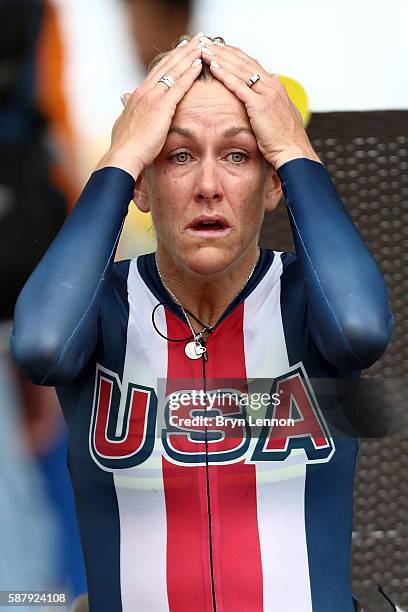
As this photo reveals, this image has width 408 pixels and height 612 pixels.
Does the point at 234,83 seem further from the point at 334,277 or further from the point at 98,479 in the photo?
the point at 98,479

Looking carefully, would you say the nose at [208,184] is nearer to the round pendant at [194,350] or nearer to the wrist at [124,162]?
the wrist at [124,162]

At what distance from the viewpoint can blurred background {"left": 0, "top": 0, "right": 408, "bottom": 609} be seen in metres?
2.29

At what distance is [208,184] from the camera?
1596 millimetres

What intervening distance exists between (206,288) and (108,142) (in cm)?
73

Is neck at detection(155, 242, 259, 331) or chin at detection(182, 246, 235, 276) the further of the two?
neck at detection(155, 242, 259, 331)

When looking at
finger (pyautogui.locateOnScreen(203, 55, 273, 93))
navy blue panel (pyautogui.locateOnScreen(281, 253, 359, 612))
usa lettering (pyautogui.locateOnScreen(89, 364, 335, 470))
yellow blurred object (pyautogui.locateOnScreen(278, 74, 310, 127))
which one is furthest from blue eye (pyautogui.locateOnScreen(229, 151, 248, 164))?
yellow blurred object (pyautogui.locateOnScreen(278, 74, 310, 127))

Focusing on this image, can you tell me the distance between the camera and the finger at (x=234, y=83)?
166cm

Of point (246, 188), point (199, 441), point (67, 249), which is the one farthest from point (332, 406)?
point (67, 249)

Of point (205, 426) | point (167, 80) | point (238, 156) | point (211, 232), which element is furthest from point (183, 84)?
point (205, 426)

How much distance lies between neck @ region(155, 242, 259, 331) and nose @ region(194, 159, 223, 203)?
0.48 ft

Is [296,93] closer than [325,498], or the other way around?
[325,498]

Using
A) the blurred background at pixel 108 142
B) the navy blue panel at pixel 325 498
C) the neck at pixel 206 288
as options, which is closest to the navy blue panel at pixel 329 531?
the navy blue panel at pixel 325 498

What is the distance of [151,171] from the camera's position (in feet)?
5.64

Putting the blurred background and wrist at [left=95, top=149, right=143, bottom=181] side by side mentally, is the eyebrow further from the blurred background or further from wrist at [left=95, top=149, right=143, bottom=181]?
the blurred background
